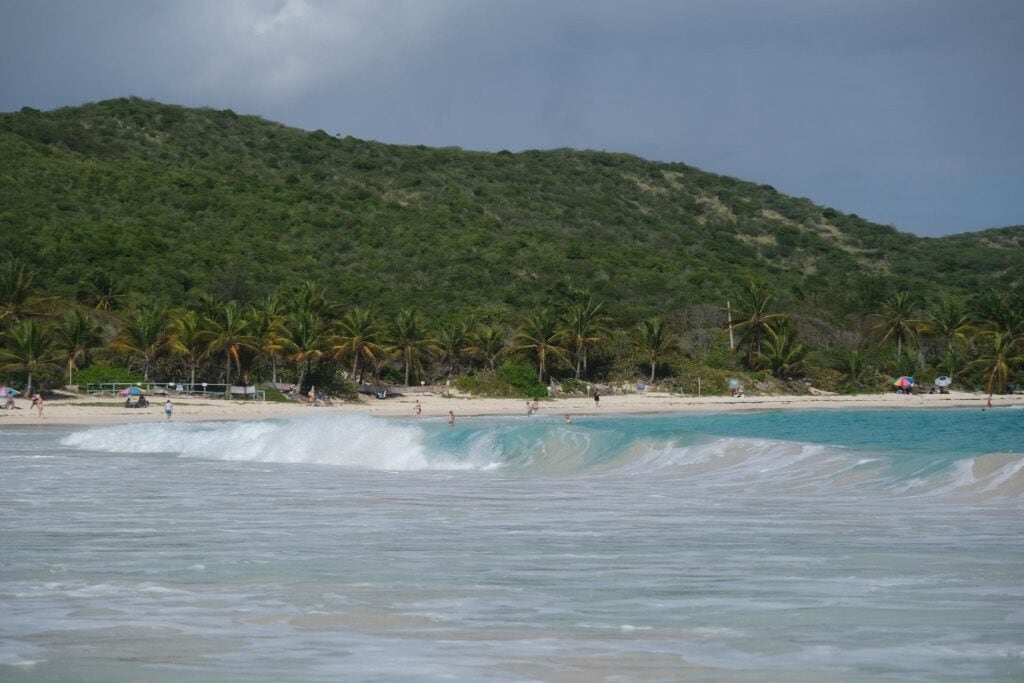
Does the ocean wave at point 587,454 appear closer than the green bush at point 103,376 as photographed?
Yes

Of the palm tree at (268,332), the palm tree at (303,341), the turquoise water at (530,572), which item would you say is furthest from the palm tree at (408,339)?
the turquoise water at (530,572)

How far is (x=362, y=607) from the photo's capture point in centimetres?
957

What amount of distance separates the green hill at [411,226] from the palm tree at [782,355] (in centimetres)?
1090

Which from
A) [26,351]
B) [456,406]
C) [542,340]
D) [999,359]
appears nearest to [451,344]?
[542,340]

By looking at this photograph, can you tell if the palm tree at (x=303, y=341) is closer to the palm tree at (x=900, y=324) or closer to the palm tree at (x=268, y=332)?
the palm tree at (x=268, y=332)

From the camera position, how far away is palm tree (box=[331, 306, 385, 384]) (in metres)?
55.5

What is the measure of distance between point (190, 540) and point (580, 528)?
14.9 feet

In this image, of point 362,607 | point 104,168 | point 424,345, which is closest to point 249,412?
point 424,345

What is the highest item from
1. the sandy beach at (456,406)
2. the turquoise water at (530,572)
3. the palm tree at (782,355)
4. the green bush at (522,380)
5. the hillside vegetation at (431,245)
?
the hillside vegetation at (431,245)

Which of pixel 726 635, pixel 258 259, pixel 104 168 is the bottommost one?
pixel 726 635

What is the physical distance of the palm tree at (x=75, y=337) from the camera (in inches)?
1969

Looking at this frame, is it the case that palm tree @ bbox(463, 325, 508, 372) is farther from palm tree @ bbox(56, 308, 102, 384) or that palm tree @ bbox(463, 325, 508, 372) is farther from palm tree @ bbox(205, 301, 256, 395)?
palm tree @ bbox(56, 308, 102, 384)

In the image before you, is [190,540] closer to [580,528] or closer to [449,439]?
[580,528]

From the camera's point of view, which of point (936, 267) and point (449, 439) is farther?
point (936, 267)
